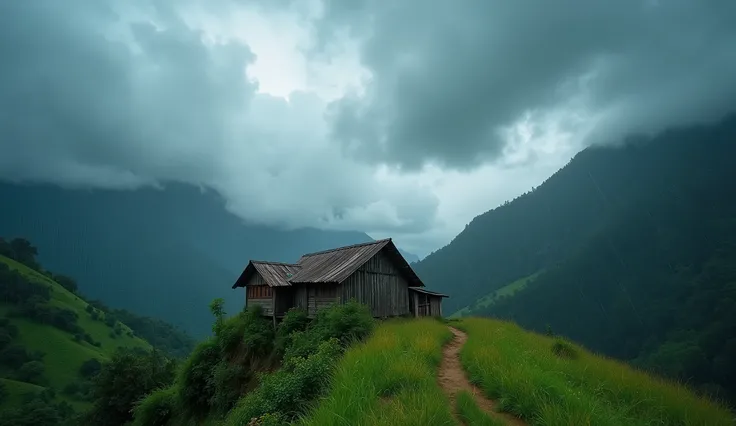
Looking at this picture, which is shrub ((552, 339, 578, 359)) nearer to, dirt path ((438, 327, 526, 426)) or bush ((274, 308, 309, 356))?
dirt path ((438, 327, 526, 426))

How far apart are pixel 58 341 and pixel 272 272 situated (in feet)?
316

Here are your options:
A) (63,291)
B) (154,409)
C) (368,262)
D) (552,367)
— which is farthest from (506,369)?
(63,291)

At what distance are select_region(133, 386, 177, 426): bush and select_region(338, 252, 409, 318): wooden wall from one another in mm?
15438

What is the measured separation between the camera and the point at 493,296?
167 meters

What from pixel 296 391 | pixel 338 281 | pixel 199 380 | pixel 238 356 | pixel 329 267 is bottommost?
pixel 199 380

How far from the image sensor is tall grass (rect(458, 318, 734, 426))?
623 cm

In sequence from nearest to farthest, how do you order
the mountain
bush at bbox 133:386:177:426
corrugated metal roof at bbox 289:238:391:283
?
corrugated metal roof at bbox 289:238:391:283 < bush at bbox 133:386:177:426 < the mountain

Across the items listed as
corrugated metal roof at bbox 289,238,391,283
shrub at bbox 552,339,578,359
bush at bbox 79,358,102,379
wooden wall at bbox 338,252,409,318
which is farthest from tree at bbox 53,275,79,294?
shrub at bbox 552,339,578,359

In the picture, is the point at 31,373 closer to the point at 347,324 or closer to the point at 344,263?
the point at 344,263

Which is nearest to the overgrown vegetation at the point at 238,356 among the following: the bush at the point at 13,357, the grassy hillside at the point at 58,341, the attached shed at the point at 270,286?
the attached shed at the point at 270,286

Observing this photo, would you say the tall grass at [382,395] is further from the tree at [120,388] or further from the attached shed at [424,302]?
the tree at [120,388]

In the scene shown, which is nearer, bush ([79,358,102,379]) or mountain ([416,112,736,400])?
bush ([79,358,102,379])

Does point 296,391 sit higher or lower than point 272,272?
lower

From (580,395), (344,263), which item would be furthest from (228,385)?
(580,395)
